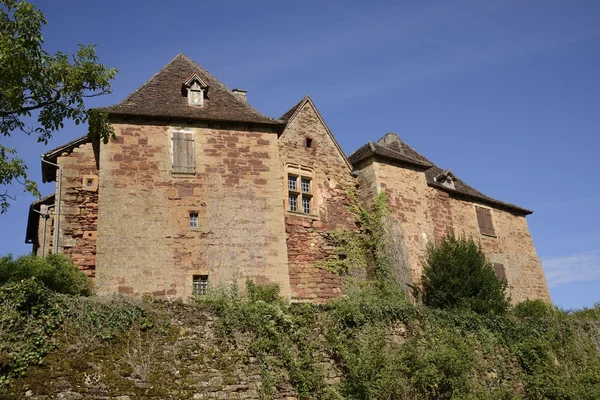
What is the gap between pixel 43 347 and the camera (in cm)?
1020

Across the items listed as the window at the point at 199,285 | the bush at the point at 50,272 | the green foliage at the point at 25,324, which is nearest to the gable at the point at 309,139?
the window at the point at 199,285

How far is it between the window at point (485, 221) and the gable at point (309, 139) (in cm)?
769

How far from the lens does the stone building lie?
54.9 feet

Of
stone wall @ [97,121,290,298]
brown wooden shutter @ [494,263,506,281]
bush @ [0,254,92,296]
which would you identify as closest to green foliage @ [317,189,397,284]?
stone wall @ [97,121,290,298]

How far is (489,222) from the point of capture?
26.7m

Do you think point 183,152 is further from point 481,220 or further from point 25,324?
point 481,220

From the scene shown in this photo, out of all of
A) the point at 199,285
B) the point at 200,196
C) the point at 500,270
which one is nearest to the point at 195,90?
the point at 200,196

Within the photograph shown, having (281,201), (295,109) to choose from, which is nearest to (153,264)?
(281,201)

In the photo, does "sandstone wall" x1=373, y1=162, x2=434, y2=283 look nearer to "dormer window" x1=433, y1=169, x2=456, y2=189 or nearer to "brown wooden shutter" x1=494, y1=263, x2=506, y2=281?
"dormer window" x1=433, y1=169, x2=456, y2=189

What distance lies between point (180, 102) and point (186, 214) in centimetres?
408

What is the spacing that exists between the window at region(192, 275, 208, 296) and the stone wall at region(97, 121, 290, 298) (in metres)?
0.16

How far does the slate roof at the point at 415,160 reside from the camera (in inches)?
880

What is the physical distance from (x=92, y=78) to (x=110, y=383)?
20.5ft

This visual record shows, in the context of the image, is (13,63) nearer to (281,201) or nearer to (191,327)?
(191,327)
